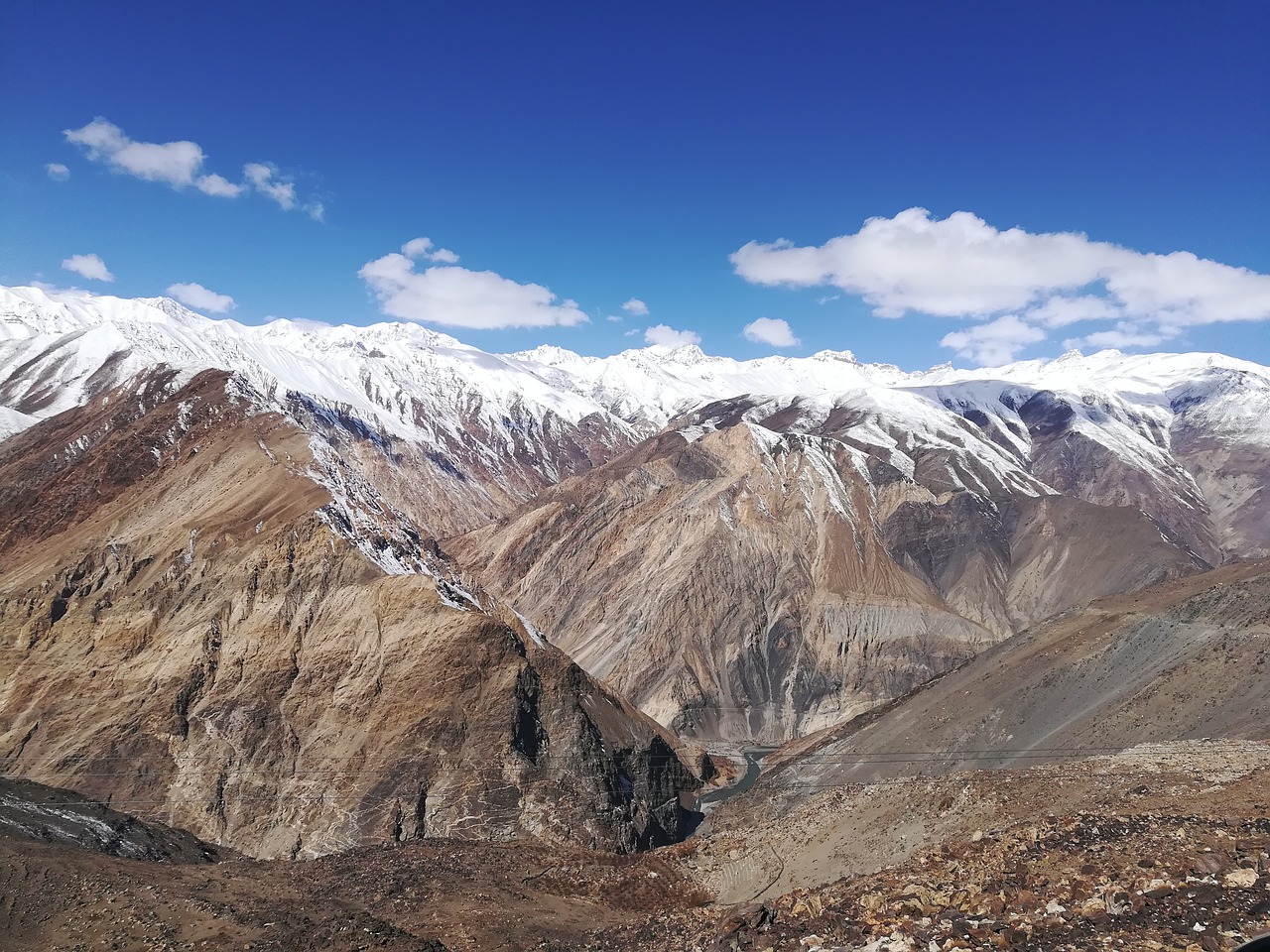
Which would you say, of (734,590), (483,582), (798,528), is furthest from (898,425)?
(483,582)

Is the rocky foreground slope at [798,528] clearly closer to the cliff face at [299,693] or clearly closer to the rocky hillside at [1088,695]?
the cliff face at [299,693]

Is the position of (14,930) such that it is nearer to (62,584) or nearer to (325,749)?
(325,749)

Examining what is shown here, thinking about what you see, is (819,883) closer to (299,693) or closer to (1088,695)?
(1088,695)

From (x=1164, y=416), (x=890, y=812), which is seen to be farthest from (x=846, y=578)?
(x=1164, y=416)

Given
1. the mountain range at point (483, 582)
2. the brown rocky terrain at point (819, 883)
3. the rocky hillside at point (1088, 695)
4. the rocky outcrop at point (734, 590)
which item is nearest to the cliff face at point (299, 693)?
the mountain range at point (483, 582)

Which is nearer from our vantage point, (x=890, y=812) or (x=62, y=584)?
(x=890, y=812)

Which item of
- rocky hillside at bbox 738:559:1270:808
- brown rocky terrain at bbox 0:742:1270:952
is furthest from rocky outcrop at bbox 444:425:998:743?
brown rocky terrain at bbox 0:742:1270:952

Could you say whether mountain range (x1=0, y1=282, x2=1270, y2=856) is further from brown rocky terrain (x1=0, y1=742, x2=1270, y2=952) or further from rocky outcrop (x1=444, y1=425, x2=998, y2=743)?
brown rocky terrain (x1=0, y1=742, x2=1270, y2=952)
